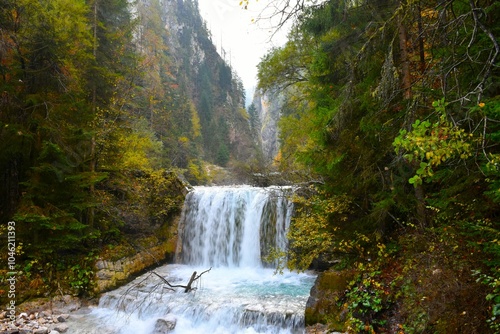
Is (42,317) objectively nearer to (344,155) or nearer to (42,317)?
(42,317)

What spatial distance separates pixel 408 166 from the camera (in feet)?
15.7

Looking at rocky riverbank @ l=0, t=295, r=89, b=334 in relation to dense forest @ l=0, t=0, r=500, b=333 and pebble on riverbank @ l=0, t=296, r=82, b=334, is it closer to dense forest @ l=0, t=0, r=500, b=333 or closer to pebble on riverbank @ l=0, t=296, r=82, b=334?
pebble on riverbank @ l=0, t=296, r=82, b=334

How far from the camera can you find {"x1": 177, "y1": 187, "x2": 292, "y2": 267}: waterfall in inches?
480

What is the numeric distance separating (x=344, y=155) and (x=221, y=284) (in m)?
6.76

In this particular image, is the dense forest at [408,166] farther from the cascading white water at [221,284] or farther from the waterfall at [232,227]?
the waterfall at [232,227]

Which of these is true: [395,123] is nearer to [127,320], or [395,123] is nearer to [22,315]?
[127,320]

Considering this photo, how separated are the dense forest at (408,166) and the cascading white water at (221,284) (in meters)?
2.13

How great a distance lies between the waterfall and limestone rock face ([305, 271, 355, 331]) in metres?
5.61

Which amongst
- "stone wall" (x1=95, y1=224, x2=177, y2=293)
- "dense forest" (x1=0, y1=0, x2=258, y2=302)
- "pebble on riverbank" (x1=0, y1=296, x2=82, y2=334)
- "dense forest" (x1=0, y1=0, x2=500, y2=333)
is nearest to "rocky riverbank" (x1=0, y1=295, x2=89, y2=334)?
"pebble on riverbank" (x1=0, y1=296, x2=82, y2=334)

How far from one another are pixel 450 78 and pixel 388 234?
3226 millimetres

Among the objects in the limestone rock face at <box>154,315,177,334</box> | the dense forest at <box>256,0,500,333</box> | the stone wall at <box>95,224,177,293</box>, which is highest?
the dense forest at <box>256,0,500,333</box>

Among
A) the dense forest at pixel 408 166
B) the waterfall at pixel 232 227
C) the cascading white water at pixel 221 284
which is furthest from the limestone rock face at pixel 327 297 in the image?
the waterfall at pixel 232 227

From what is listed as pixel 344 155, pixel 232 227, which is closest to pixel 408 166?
pixel 344 155

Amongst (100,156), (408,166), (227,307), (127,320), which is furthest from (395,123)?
(100,156)
